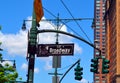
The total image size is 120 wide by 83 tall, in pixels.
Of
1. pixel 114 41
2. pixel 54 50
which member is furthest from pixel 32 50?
pixel 114 41

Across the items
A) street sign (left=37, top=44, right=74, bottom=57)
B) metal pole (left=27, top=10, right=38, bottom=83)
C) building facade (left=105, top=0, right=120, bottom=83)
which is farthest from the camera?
building facade (left=105, top=0, right=120, bottom=83)

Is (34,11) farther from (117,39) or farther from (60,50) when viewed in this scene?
(117,39)

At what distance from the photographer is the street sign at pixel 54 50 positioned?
2100 centimetres

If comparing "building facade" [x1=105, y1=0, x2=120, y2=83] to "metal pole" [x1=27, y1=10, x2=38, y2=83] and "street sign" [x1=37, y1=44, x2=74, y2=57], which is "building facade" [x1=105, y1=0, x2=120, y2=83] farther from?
"metal pole" [x1=27, y1=10, x2=38, y2=83]

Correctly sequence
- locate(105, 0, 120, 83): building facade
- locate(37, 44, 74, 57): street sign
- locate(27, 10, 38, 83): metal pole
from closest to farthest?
locate(27, 10, 38, 83): metal pole
locate(37, 44, 74, 57): street sign
locate(105, 0, 120, 83): building facade

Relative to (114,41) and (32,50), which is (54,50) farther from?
(114,41)

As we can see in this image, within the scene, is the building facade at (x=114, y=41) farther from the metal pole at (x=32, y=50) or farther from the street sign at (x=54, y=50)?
the metal pole at (x=32, y=50)

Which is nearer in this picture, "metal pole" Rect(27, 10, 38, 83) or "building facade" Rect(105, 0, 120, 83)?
"metal pole" Rect(27, 10, 38, 83)

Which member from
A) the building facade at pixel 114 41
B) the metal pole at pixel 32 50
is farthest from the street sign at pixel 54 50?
the building facade at pixel 114 41

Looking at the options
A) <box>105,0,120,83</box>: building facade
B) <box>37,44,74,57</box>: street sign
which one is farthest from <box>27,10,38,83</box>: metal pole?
<box>105,0,120,83</box>: building facade

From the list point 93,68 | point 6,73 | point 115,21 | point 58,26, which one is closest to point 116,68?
A: point 115,21

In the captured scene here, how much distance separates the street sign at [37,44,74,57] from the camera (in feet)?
68.9

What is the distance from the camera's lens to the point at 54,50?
69.5 feet

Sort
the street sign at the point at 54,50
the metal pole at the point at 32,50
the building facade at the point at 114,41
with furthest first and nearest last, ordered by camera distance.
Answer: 1. the building facade at the point at 114,41
2. the street sign at the point at 54,50
3. the metal pole at the point at 32,50
